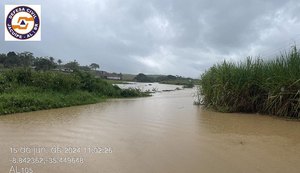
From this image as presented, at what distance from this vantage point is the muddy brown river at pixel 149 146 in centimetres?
316

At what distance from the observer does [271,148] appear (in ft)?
12.8

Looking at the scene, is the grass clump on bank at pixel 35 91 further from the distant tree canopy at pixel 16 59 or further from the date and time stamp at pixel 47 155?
the distant tree canopy at pixel 16 59

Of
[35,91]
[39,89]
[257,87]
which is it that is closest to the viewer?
[257,87]

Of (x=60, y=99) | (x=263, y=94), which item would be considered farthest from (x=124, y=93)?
(x=263, y=94)

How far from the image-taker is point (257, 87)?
7570mm

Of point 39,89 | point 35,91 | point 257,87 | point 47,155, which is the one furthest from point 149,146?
point 39,89

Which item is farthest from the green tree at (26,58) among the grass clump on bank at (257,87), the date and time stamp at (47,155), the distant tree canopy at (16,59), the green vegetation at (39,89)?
the date and time stamp at (47,155)

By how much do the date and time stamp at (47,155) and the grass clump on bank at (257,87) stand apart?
4687mm

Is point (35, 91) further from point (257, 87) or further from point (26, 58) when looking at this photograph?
point (26, 58)

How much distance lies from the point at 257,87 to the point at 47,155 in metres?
6.07

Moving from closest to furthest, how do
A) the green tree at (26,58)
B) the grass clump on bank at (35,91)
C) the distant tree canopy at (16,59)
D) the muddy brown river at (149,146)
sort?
the muddy brown river at (149,146) < the grass clump on bank at (35,91) < the distant tree canopy at (16,59) < the green tree at (26,58)

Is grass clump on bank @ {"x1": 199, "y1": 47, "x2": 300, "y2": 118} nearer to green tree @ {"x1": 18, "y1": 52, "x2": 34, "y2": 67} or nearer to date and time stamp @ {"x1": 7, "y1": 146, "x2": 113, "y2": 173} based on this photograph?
date and time stamp @ {"x1": 7, "y1": 146, "x2": 113, "y2": 173}

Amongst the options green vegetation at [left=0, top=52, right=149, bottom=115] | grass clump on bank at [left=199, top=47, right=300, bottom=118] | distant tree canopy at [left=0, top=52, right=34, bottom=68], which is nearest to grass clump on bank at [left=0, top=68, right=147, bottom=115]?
green vegetation at [left=0, top=52, right=149, bottom=115]

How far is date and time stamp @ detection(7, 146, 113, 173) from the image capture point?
322 cm
